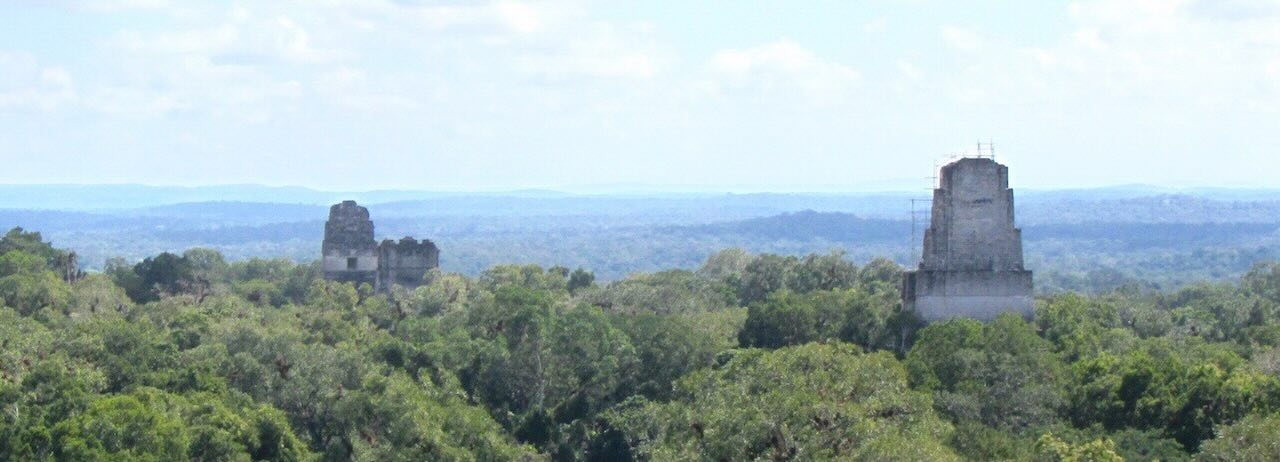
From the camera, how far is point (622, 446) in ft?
150

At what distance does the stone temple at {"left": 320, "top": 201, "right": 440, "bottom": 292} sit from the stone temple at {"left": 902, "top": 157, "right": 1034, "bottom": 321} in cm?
2697

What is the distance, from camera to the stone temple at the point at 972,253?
168 ft

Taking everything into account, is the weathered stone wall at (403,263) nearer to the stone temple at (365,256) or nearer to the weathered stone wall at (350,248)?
the stone temple at (365,256)

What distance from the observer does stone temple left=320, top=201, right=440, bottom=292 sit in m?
74.0

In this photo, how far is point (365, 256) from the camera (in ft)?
244

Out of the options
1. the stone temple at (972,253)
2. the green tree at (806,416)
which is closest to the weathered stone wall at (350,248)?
the stone temple at (972,253)

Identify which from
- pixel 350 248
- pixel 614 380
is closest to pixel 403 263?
pixel 350 248

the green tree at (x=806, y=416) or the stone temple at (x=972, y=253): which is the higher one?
the stone temple at (x=972, y=253)

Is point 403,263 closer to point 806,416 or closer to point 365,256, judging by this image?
point 365,256

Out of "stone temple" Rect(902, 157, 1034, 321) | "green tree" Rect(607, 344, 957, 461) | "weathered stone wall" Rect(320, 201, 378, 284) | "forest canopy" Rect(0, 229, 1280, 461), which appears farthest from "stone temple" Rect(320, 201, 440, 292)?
"green tree" Rect(607, 344, 957, 461)

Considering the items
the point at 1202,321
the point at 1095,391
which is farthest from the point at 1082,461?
the point at 1202,321

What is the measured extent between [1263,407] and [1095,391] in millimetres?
4503

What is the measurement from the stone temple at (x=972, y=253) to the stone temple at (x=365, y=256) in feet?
88.5

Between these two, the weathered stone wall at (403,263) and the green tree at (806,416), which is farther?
the weathered stone wall at (403,263)
